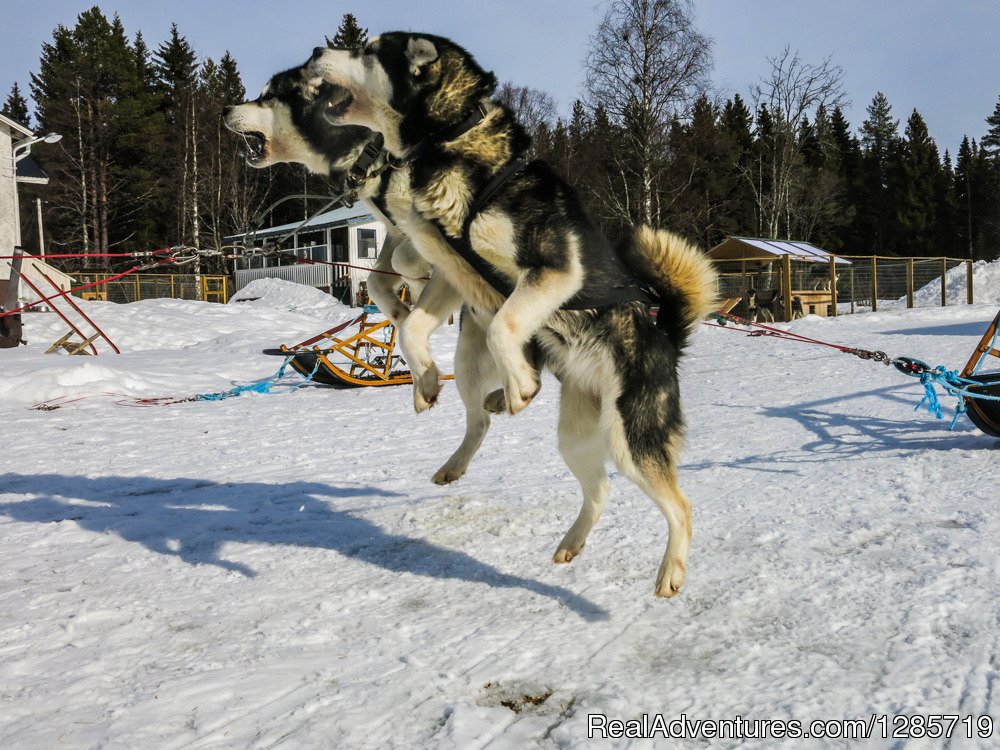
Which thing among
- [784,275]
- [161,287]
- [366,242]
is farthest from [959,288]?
[161,287]

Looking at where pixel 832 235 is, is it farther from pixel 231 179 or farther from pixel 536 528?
pixel 536 528

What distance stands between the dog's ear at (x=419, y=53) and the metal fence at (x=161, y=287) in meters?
28.2

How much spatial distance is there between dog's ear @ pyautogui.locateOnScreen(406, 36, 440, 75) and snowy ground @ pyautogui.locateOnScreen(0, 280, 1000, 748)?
1752mm

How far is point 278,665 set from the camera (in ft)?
6.95

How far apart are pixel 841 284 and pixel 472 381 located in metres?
22.1

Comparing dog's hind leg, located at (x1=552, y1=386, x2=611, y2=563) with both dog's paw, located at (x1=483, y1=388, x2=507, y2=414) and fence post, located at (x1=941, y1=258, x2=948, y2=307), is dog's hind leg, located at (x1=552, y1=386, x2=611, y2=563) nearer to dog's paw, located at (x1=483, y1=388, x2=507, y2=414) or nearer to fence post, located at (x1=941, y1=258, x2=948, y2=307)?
dog's paw, located at (x1=483, y1=388, x2=507, y2=414)

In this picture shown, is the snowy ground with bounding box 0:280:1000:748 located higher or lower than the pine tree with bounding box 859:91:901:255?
lower

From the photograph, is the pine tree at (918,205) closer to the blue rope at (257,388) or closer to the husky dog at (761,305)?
the husky dog at (761,305)

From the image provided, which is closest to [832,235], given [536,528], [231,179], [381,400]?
[231,179]

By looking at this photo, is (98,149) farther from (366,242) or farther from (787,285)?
(787,285)

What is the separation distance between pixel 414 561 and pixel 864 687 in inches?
65.6

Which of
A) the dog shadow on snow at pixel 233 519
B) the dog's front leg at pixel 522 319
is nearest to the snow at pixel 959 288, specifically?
the dog shadow on snow at pixel 233 519

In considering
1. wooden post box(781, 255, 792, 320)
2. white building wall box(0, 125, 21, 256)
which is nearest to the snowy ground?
Result: wooden post box(781, 255, 792, 320)

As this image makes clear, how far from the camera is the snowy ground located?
1860mm
